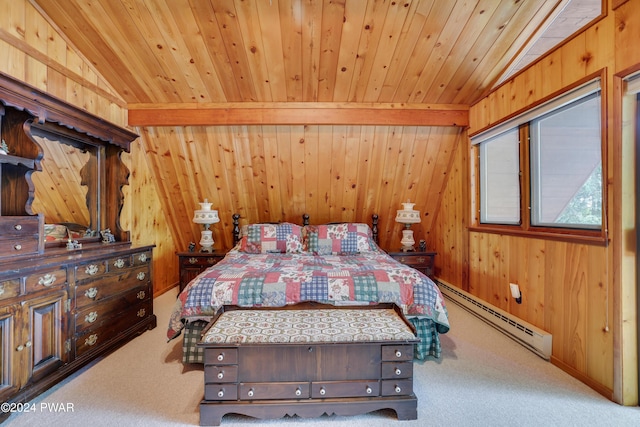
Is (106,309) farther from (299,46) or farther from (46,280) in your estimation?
(299,46)

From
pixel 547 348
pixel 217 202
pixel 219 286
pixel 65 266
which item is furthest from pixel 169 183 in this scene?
pixel 547 348

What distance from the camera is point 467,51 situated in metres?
2.45

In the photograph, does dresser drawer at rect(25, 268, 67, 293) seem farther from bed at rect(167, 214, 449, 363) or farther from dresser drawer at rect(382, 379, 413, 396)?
dresser drawer at rect(382, 379, 413, 396)

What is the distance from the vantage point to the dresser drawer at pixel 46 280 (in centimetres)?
158

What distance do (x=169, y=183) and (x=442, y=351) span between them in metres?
3.43

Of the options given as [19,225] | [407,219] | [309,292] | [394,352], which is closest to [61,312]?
[19,225]

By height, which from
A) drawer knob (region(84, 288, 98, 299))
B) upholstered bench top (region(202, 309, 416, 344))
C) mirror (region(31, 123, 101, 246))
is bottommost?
upholstered bench top (region(202, 309, 416, 344))

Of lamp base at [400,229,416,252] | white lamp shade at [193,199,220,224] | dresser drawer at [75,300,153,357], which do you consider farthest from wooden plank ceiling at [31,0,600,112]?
dresser drawer at [75,300,153,357]

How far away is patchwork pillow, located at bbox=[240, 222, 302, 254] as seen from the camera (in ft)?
10.2

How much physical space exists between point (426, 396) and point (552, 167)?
1958 millimetres

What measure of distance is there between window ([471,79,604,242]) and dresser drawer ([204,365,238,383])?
2256mm

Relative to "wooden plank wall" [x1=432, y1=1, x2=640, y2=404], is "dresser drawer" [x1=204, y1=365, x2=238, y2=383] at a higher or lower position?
lower

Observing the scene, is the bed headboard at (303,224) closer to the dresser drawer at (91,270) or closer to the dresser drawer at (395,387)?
the dresser drawer at (91,270)

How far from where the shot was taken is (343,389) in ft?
4.76
